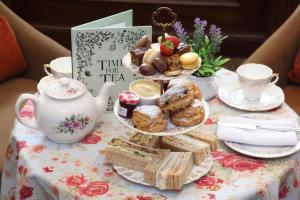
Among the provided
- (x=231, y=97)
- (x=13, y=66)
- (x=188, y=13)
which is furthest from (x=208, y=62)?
(x=188, y=13)

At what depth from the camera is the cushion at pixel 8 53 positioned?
7.80 ft

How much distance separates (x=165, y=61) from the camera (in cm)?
145

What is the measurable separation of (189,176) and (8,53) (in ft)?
4.08

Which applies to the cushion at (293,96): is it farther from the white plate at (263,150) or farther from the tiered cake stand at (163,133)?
the tiered cake stand at (163,133)

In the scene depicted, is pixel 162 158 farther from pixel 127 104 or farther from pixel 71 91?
pixel 71 91

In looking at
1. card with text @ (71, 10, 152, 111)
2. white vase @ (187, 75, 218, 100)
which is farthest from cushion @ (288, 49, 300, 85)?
card with text @ (71, 10, 152, 111)

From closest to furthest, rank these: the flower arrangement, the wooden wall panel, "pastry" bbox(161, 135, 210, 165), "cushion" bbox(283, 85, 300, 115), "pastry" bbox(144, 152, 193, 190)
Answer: "pastry" bbox(144, 152, 193, 190) < "pastry" bbox(161, 135, 210, 165) < the flower arrangement < "cushion" bbox(283, 85, 300, 115) < the wooden wall panel

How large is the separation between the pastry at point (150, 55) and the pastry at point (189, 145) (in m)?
0.24

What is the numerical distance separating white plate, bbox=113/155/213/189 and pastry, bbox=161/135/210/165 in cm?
2

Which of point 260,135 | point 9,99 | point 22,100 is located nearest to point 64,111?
point 22,100

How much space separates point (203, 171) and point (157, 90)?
0.88 feet

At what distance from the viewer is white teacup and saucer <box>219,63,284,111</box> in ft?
5.93

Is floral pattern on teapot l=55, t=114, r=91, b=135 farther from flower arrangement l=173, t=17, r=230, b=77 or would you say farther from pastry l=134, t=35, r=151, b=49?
flower arrangement l=173, t=17, r=230, b=77

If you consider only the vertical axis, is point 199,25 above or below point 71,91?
above
